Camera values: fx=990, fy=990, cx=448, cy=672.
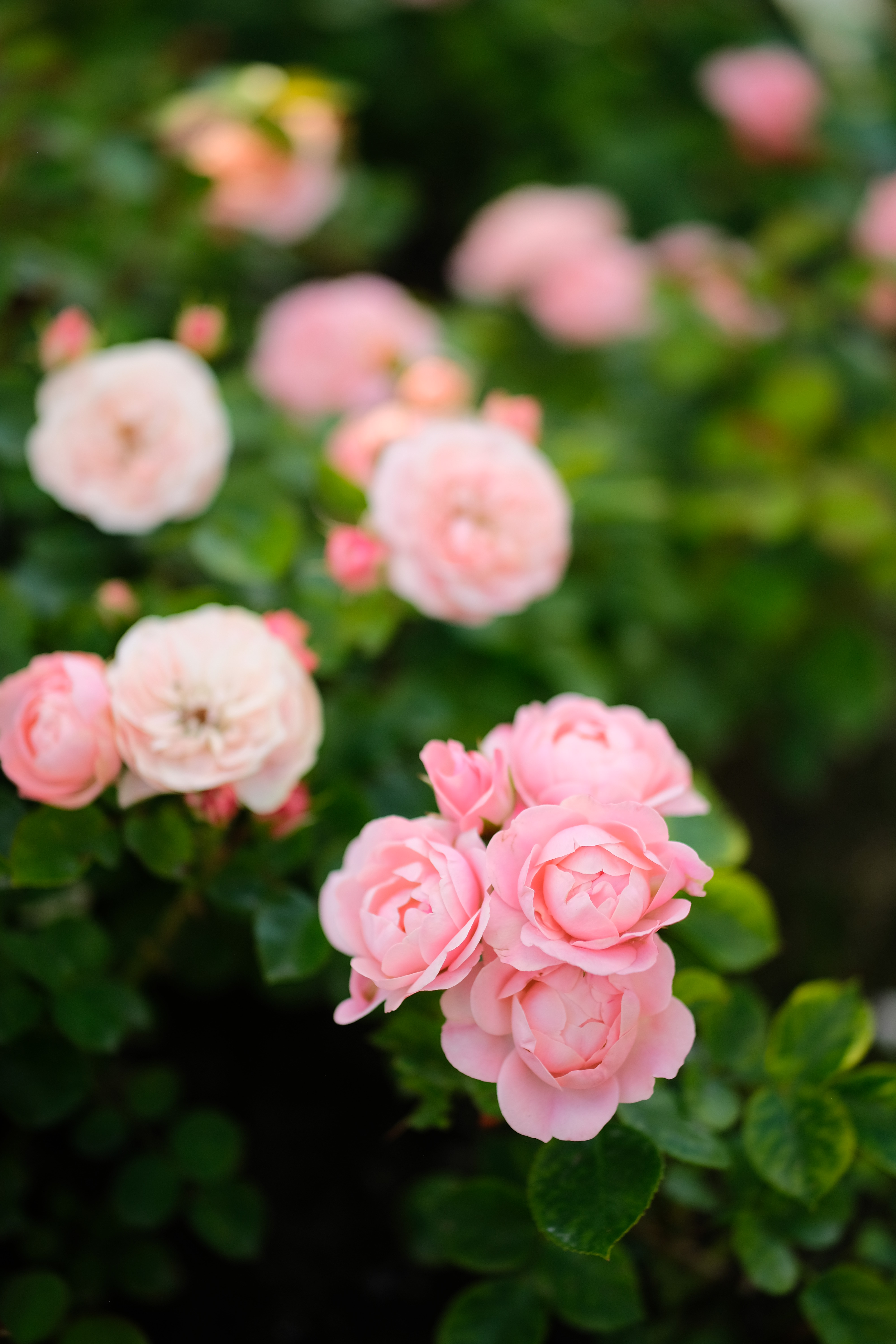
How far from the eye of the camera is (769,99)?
5.65ft

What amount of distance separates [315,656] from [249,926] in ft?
1.09

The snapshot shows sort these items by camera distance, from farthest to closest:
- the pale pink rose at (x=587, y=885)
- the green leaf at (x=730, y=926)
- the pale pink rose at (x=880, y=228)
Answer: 1. the pale pink rose at (x=880, y=228)
2. the green leaf at (x=730, y=926)
3. the pale pink rose at (x=587, y=885)

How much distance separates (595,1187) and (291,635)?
17.5 inches

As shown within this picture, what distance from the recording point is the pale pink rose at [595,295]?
1.50m

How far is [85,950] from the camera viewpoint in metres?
0.82

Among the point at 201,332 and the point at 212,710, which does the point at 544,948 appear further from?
the point at 201,332

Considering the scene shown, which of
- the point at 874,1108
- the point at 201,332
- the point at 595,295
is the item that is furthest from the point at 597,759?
the point at 595,295

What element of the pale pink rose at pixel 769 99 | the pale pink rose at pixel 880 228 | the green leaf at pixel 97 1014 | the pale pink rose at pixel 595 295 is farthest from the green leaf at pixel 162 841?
the pale pink rose at pixel 769 99

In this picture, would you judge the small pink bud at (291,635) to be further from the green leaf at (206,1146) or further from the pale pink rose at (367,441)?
the green leaf at (206,1146)

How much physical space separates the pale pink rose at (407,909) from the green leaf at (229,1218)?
43cm

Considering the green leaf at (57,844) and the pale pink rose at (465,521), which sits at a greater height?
the pale pink rose at (465,521)

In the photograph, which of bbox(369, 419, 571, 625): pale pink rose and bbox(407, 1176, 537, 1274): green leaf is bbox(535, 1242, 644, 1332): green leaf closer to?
bbox(407, 1176, 537, 1274): green leaf

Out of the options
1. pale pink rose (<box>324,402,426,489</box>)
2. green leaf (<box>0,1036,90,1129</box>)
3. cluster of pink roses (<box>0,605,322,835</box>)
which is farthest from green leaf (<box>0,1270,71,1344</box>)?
pale pink rose (<box>324,402,426,489</box>)

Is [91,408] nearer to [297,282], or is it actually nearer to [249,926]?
[249,926]
